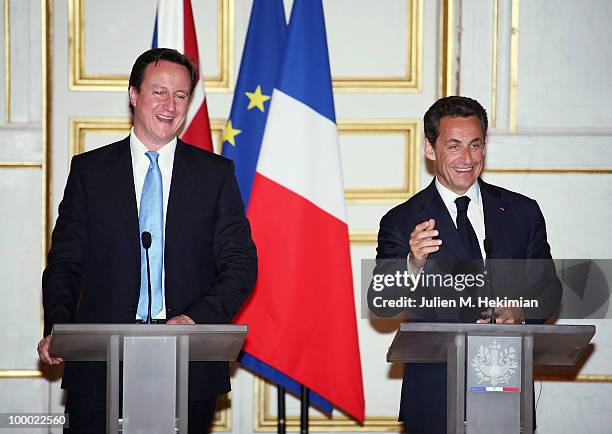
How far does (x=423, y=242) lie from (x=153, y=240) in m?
0.97

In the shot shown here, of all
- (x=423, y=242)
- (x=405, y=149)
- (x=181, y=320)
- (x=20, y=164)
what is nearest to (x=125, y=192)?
(x=181, y=320)

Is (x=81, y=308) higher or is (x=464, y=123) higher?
(x=464, y=123)

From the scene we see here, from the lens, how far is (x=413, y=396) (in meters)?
3.56

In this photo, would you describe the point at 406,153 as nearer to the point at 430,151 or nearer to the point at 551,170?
the point at 551,170

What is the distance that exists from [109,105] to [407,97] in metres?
1.73

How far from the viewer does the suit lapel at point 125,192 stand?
354 cm

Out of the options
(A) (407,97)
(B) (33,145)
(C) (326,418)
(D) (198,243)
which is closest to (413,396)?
(D) (198,243)

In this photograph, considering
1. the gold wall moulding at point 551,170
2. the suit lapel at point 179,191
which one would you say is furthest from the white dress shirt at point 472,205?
the gold wall moulding at point 551,170

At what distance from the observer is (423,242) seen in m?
3.30

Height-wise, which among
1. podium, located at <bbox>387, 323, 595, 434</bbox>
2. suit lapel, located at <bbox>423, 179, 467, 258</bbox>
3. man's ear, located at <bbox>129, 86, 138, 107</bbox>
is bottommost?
podium, located at <bbox>387, 323, 595, 434</bbox>

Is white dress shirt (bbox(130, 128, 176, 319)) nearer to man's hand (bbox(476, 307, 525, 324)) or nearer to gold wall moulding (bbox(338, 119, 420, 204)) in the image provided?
man's hand (bbox(476, 307, 525, 324))

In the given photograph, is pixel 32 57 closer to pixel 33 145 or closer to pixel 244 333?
pixel 33 145

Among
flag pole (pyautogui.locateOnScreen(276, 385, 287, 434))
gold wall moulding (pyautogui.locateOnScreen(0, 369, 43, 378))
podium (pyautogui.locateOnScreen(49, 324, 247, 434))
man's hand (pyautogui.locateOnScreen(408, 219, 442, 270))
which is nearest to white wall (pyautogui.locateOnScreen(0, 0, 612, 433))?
gold wall moulding (pyautogui.locateOnScreen(0, 369, 43, 378))

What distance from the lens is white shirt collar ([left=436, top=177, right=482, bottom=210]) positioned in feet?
12.3
